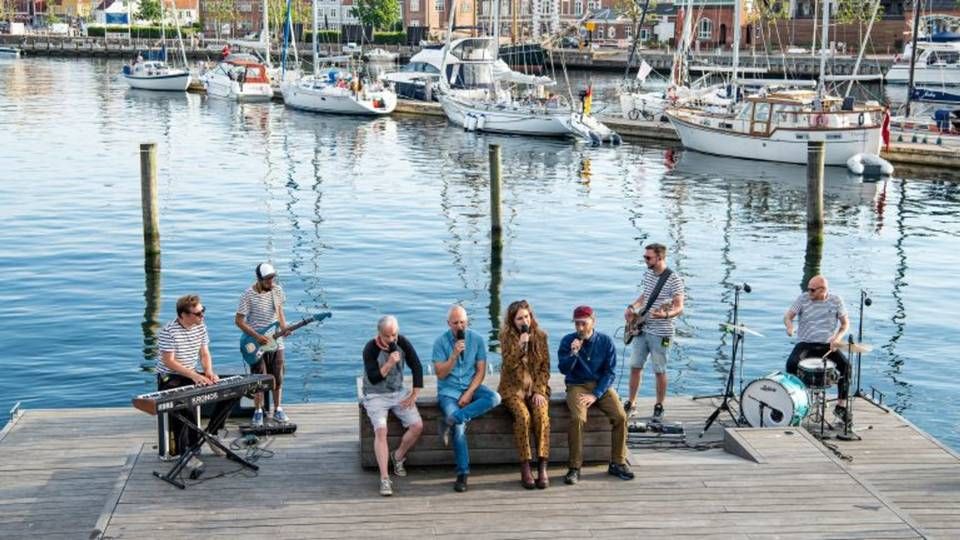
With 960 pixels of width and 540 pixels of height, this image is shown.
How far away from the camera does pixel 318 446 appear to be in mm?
13141

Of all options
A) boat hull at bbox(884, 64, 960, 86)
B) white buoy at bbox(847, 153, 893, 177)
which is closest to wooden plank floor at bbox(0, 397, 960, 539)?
white buoy at bbox(847, 153, 893, 177)

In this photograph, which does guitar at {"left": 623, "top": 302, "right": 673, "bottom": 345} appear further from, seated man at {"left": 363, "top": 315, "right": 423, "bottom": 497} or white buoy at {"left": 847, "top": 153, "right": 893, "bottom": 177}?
white buoy at {"left": 847, "top": 153, "right": 893, "bottom": 177}

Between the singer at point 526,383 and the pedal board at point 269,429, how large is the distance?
2754 millimetres

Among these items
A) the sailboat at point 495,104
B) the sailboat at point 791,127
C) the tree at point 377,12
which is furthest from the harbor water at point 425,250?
the tree at point 377,12

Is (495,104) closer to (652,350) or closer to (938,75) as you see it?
(938,75)

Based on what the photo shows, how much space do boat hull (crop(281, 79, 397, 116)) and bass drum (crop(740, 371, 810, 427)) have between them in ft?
196

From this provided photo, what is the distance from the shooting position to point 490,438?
39.9 feet

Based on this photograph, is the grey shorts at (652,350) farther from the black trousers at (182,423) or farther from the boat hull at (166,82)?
the boat hull at (166,82)

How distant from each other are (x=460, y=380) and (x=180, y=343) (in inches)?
108

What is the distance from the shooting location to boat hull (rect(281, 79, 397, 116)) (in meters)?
72.5

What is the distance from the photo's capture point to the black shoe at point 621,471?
12.0 m

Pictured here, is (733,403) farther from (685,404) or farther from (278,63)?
(278,63)

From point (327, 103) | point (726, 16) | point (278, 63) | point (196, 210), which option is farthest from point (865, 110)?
point (726, 16)

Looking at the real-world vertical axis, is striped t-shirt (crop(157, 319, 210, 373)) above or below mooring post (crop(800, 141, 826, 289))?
above
